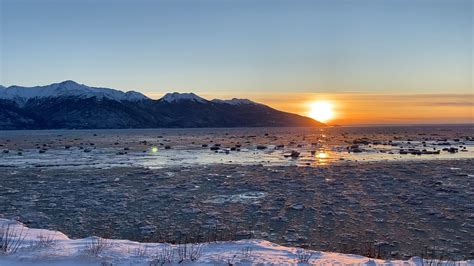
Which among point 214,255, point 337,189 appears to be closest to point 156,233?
point 214,255

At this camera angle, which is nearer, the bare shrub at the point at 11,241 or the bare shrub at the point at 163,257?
the bare shrub at the point at 163,257

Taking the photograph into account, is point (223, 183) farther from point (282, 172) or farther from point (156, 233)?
point (156, 233)

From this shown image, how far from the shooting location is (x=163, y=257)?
25.4 ft

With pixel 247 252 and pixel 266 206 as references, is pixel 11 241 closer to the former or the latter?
pixel 247 252

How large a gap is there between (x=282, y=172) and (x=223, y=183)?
589cm

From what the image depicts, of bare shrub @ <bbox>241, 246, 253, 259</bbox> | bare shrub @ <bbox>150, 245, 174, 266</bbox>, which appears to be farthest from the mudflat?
bare shrub @ <bbox>150, 245, 174, 266</bbox>

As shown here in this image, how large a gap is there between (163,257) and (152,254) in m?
0.39

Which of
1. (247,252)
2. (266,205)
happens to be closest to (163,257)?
(247,252)

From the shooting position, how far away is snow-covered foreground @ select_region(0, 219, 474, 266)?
24.3 ft

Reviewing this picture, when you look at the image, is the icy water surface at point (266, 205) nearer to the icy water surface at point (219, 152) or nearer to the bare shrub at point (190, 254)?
the bare shrub at point (190, 254)

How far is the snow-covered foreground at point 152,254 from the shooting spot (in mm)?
7422

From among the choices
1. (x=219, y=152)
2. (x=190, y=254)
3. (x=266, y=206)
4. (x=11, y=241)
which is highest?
(x=190, y=254)

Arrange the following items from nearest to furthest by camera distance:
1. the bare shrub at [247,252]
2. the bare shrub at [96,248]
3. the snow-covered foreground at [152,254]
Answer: the snow-covered foreground at [152,254] < the bare shrub at [96,248] < the bare shrub at [247,252]

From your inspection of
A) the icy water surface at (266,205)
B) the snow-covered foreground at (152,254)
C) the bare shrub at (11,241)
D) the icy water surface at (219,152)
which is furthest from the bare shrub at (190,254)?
the icy water surface at (219,152)
